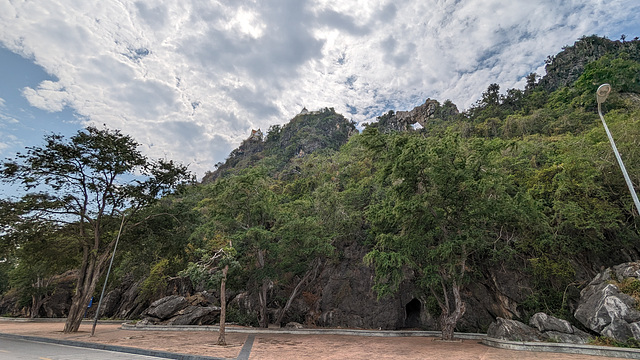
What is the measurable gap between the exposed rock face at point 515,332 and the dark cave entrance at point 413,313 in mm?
7712

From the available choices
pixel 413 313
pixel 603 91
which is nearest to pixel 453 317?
pixel 413 313

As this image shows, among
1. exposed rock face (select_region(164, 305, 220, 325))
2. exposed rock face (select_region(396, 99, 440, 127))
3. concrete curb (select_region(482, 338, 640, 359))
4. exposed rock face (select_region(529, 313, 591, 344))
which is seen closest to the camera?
concrete curb (select_region(482, 338, 640, 359))

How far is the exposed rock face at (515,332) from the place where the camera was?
11766mm

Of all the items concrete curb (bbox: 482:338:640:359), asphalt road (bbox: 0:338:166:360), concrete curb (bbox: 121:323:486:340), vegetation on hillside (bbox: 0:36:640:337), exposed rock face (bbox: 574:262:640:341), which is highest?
vegetation on hillside (bbox: 0:36:640:337)

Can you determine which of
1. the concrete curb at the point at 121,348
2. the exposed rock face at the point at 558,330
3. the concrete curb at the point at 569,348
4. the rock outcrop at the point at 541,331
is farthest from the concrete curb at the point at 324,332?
the concrete curb at the point at 121,348

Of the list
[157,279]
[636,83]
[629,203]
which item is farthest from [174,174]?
[636,83]

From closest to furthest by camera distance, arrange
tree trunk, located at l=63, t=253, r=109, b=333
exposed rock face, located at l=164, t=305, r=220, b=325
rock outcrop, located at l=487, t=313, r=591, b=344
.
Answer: rock outcrop, located at l=487, t=313, r=591, b=344, tree trunk, located at l=63, t=253, r=109, b=333, exposed rock face, located at l=164, t=305, r=220, b=325

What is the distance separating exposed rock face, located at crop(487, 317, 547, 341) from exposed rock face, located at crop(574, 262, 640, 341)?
1861 mm

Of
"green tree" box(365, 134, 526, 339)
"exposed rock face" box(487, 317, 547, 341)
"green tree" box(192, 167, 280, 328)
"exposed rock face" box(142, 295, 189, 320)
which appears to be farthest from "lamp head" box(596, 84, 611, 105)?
"exposed rock face" box(142, 295, 189, 320)

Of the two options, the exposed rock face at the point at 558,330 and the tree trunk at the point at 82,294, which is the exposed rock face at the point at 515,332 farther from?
the tree trunk at the point at 82,294

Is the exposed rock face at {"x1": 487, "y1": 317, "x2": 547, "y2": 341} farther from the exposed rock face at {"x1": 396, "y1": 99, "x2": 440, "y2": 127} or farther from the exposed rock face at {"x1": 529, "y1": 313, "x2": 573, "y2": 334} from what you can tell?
the exposed rock face at {"x1": 396, "y1": 99, "x2": 440, "y2": 127}

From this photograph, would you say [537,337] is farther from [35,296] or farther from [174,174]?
[35,296]

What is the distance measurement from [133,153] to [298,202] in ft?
35.9

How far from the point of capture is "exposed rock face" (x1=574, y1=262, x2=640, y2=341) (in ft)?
32.8
